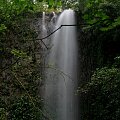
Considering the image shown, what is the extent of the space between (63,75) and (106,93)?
279 centimetres

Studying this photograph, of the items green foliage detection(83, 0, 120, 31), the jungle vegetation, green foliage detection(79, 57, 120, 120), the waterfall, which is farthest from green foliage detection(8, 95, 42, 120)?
green foliage detection(83, 0, 120, 31)

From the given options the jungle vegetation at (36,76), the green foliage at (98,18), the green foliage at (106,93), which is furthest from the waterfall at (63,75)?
the green foliage at (98,18)

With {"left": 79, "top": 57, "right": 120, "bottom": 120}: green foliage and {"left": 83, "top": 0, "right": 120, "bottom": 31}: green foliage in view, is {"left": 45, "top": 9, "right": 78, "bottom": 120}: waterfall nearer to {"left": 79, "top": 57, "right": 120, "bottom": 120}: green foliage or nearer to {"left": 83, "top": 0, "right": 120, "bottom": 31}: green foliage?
{"left": 79, "top": 57, "right": 120, "bottom": 120}: green foliage

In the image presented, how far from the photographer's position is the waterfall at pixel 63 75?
8.29 metres

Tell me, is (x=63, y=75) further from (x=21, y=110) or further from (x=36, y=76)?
(x=21, y=110)

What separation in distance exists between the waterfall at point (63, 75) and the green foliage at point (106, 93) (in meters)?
0.99

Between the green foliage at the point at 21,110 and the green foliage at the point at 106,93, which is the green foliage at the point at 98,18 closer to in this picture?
the green foliage at the point at 106,93

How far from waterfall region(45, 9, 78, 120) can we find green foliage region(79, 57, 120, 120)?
0.99 metres

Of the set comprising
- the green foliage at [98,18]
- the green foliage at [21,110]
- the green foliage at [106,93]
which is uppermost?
the green foliage at [98,18]

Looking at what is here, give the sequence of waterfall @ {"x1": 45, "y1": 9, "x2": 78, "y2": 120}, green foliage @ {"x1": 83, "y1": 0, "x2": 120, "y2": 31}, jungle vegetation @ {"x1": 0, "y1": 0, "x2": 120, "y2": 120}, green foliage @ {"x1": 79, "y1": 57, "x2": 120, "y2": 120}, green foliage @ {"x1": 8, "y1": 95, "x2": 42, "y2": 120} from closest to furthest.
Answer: green foliage @ {"x1": 83, "y1": 0, "x2": 120, "y2": 31}
green foliage @ {"x1": 79, "y1": 57, "x2": 120, "y2": 120}
jungle vegetation @ {"x1": 0, "y1": 0, "x2": 120, "y2": 120}
green foliage @ {"x1": 8, "y1": 95, "x2": 42, "y2": 120}
waterfall @ {"x1": 45, "y1": 9, "x2": 78, "y2": 120}

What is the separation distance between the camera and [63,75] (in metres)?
9.33

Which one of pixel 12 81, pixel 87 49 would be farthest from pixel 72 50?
pixel 12 81

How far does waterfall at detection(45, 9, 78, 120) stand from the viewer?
8.29 m

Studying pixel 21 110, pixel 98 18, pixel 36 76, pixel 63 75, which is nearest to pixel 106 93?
pixel 21 110
